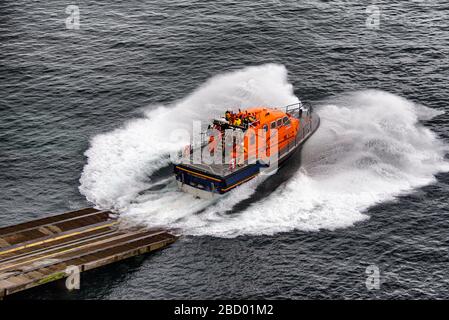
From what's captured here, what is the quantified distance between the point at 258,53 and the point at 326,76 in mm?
8580

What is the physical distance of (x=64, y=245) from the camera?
156 ft

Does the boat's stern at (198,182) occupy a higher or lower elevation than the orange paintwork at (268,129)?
lower

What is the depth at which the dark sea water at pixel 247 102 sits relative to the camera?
46.3 metres

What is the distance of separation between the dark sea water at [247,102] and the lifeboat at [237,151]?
1.43 metres

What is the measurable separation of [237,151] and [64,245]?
50.4 ft

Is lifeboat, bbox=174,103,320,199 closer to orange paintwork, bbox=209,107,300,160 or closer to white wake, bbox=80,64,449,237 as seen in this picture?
orange paintwork, bbox=209,107,300,160

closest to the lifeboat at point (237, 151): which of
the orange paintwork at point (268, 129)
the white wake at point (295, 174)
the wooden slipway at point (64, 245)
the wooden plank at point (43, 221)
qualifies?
the orange paintwork at point (268, 129)

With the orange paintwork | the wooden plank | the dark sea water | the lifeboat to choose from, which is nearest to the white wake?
the dark sea water

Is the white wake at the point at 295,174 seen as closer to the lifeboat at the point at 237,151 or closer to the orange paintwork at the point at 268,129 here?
the lifeboat at the point at 237,151

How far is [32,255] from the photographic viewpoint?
1821 inches

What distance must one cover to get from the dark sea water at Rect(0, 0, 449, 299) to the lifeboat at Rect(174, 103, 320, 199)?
4.69ft

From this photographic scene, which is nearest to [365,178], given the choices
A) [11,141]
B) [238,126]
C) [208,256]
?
[238,126]

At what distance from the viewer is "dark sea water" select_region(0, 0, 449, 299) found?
4631cm

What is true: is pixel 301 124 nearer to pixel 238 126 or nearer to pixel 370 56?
pixel 238 126
